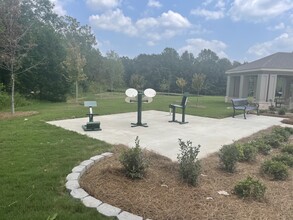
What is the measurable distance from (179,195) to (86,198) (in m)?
1.09

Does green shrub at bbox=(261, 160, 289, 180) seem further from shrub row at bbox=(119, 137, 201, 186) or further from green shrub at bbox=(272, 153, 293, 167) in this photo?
shrub row at bbox=(119, 137, 201, 186)

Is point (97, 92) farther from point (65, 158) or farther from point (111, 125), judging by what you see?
point (65, 158)

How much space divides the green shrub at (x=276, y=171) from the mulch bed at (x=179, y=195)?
120 millimetres

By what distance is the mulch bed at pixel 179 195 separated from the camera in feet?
8.46

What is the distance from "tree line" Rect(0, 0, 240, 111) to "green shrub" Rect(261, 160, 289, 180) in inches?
369

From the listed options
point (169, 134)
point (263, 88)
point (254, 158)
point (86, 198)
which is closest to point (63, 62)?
point (169, 134)

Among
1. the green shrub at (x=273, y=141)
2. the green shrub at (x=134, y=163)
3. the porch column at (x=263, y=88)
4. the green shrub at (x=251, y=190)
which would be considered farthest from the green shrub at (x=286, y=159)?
the porch column at (x=263, y=88)

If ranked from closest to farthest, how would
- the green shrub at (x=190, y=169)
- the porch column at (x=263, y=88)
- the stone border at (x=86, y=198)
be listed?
the stone border at (x=86, y=198) < the green shrub at (x=190, y=169) < the porch column at (x=263, y=88)

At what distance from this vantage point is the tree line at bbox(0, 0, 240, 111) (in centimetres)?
1015

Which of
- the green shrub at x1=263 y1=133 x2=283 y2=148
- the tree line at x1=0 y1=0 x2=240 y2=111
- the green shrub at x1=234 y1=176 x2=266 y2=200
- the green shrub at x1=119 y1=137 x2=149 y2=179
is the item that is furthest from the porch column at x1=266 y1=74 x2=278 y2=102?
the green shrub at x1=119 y1=137 x2=149 y2=179

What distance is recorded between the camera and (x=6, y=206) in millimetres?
2469

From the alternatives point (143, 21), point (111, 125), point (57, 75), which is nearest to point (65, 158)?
point (111, 125)

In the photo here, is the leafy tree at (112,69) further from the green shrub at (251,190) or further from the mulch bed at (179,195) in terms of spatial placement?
the green shrub at (251,190)

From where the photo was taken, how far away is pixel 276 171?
12.2 feet
